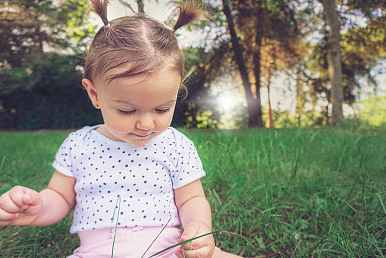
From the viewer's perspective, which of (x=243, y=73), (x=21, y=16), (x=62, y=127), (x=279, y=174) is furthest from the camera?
(x=62, y=127)

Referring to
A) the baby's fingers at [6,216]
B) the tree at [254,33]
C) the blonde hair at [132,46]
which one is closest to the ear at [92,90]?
the blonde hair at [132,46]

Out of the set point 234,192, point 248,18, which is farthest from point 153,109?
point 248,18

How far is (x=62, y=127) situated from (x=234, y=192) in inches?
431

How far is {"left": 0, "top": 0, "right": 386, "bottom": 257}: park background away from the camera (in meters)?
1.55

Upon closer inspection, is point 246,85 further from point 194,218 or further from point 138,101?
point 138,101

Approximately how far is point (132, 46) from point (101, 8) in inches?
11.4

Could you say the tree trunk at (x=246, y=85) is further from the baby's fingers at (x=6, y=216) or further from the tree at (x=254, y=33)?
the baby's fingers at (x=6, y=216)

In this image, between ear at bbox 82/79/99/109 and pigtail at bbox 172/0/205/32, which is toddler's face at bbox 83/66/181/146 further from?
pigtail at bbox 172/0/205/32

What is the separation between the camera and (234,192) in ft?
5.96

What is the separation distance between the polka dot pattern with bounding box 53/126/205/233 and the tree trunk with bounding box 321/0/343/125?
6369 mm

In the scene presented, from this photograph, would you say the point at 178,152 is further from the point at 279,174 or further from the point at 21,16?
the point at 21,16

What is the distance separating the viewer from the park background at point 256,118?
5.08ft

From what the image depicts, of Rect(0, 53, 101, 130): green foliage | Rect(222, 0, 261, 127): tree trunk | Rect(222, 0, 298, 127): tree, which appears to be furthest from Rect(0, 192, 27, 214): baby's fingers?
Rect(0, 53, 101, 130): green foliage

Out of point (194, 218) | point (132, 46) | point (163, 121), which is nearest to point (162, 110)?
point (163, 121)
